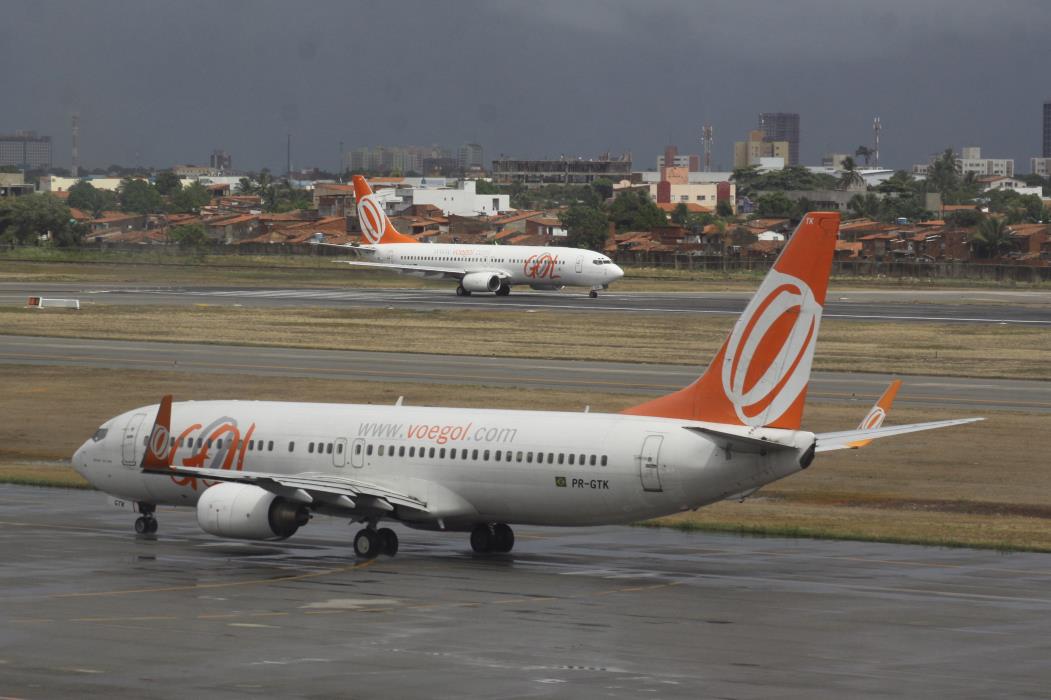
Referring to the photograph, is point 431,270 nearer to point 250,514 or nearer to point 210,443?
point 210,443

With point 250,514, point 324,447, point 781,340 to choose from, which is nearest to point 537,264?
point 324,447

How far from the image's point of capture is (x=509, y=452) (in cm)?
4003

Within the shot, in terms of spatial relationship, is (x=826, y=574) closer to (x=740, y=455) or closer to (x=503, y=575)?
(x=740, y=455)

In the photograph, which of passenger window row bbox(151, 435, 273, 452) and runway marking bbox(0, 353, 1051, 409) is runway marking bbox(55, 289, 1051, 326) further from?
passenger window row bbox(151, 435, 273, 452)

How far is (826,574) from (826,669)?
10.9 metres

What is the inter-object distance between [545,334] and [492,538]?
65559 mm

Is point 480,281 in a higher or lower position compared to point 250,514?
higher

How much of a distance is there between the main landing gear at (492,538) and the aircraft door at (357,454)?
129 inches

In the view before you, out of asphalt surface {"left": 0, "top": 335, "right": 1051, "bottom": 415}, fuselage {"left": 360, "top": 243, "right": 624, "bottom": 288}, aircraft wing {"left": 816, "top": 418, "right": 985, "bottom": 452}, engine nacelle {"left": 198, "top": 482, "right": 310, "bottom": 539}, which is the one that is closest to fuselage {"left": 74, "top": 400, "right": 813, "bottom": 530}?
aircraft wing {"left": 816, "top": 418, "right": 985, "bottom": 452}

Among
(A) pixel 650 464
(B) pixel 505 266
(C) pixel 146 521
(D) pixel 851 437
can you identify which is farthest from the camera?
(B) pixel 505 266

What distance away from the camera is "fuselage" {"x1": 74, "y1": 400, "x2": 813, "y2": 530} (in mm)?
37812

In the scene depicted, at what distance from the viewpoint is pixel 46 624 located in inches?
1265

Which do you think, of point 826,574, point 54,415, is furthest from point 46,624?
point 54,415

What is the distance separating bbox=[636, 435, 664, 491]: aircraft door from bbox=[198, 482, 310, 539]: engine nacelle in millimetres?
8409
